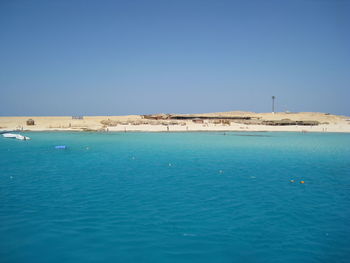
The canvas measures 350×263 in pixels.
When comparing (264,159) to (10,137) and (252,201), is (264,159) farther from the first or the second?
(10,137)

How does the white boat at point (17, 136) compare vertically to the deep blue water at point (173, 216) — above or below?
above

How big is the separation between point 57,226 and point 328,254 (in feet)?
26.8

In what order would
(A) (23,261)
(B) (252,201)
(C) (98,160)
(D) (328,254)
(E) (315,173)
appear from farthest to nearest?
(C) (98,160) → (E) (315,173) → (B) (252,201) → (D) (328,254) → (A) (23,261)

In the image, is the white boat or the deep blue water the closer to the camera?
the deep blue water

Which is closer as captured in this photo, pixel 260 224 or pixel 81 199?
pixel 260 224

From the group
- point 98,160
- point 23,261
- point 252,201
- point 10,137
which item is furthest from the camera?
point 10,137

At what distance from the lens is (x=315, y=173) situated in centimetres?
1789

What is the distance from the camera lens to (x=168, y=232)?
8805 millimetres

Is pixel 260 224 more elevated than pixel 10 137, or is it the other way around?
pixel 10 137

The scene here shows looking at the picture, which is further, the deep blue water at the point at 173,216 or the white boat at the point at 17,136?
the white boat at the point at 17,136

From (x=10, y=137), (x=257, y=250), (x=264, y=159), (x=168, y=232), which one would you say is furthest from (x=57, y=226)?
(x=10, y=137)

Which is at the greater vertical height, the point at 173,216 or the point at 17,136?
the point at 17,136

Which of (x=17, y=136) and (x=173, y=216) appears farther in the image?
(x=17, y=136)

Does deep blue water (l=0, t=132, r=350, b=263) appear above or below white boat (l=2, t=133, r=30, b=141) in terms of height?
below
